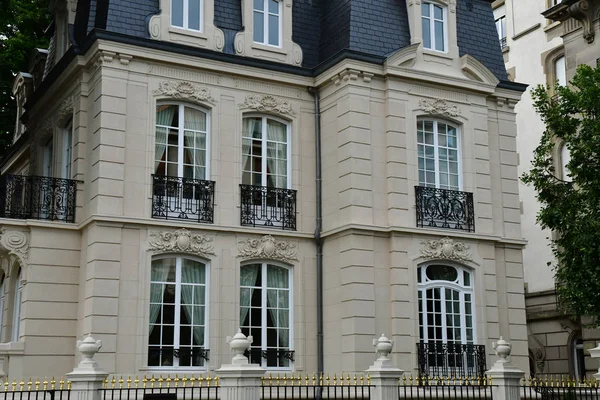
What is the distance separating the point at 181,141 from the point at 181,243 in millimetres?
2521

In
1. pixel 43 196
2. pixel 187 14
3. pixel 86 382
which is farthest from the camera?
pixel 187 14

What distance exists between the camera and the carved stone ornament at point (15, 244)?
20141mm

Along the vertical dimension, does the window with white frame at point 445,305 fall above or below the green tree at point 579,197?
below

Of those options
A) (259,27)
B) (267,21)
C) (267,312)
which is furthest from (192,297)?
(267,21)

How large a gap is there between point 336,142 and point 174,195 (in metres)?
4.27

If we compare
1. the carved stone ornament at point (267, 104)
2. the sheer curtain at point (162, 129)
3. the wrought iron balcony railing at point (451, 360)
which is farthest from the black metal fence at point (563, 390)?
the sheer curtain at point (162, 129)

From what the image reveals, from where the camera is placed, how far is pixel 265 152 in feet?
74.5

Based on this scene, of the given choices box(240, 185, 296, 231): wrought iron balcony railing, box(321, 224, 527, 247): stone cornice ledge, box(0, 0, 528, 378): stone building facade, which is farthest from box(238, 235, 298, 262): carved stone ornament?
box(321, 224, 527, 247): stone cornice ledge

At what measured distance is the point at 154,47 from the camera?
69.8 ft

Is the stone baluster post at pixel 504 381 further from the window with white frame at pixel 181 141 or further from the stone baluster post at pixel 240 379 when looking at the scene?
the window with white frame at pixel 181 141

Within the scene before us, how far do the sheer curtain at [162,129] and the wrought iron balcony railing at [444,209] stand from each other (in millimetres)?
6215

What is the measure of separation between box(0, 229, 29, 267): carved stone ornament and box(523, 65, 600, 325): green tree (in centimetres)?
1156

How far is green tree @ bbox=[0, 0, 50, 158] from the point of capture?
29156 millimetres

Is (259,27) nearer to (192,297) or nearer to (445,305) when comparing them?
(192,297)
